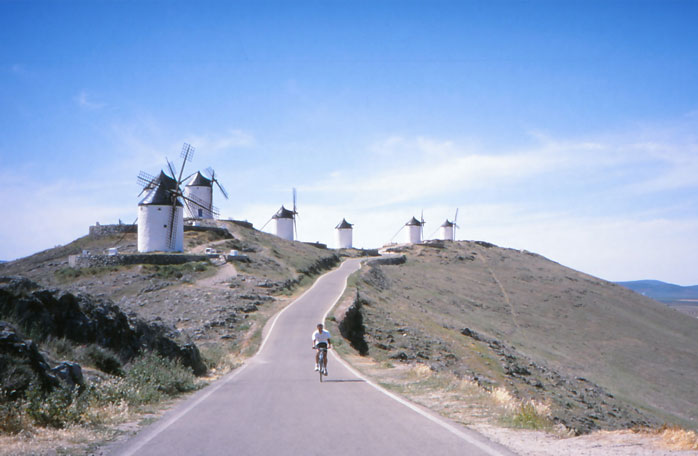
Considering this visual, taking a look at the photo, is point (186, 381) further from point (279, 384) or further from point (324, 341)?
point (324, 341)

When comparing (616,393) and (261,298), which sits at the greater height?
(261,298)

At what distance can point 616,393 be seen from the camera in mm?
33594

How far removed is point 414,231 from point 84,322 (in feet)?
344

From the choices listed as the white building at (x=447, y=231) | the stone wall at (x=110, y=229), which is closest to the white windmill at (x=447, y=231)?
the white building at (x=447, y=231)

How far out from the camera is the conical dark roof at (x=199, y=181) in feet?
238

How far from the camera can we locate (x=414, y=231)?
380 feet

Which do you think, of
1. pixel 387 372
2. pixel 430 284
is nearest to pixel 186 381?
pixel 387 372

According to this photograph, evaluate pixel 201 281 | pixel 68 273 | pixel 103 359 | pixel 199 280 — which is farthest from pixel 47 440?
pixel 68 273

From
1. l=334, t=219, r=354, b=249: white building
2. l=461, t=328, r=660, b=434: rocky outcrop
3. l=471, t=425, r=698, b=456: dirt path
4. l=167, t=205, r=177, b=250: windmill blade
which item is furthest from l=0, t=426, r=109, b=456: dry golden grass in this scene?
l=334, t=219, r=354, b=249: white building

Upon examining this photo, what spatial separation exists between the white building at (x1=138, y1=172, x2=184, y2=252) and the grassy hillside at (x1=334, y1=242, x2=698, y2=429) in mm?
18811

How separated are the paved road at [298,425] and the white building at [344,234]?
86.3 metres

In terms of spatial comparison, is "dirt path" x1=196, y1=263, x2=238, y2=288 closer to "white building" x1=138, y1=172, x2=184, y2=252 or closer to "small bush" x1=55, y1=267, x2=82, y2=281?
"white building" x1=138, y1=172, x2=184, y2=252

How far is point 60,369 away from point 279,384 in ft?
19.3

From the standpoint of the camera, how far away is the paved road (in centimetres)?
749
